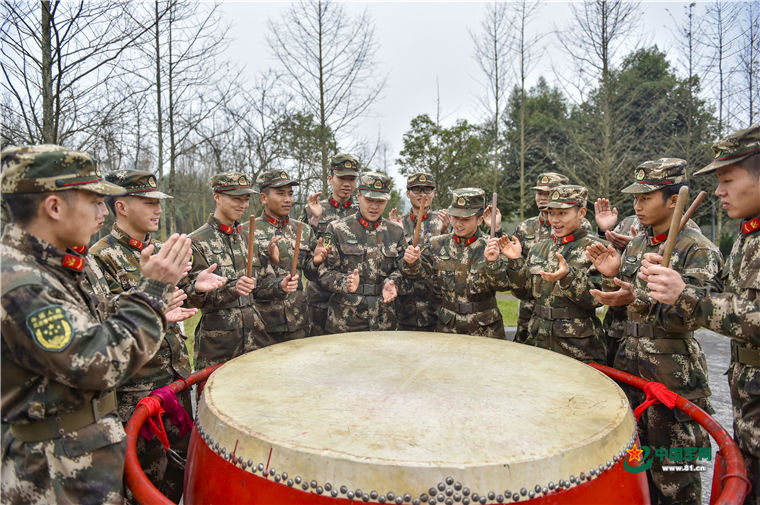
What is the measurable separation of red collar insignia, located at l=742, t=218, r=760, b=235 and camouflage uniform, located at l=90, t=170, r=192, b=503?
314 centimetres

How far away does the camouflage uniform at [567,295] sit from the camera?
3734 millimetres

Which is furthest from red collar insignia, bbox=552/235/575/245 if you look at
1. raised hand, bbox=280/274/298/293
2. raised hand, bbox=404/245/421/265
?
raised hand, bbox=280/274/298/293

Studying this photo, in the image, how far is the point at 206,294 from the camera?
12.3 ft

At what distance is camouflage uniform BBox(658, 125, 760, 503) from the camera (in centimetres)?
220

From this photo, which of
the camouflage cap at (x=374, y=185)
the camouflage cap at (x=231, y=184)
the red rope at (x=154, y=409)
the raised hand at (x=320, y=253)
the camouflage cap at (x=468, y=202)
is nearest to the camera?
the red rope at (x=154, y=409)

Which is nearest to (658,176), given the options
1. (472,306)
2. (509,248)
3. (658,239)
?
(658,239)

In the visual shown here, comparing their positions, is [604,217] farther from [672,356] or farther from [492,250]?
[672,356]

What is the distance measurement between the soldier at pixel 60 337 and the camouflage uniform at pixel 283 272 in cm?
243

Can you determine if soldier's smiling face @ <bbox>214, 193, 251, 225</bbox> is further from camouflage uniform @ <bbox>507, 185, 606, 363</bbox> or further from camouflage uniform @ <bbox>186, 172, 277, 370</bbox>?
camouflage uniform @ <bbox>507, 185, 606, 363</bbox>

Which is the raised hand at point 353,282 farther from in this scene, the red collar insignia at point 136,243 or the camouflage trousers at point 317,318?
the red collar insignia at point 136,243

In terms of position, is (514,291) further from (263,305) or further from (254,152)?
(254,152)

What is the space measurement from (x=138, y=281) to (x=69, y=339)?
157 cm

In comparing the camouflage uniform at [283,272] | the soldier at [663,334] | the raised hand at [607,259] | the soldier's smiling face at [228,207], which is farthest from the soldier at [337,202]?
the soldier at [663,334]

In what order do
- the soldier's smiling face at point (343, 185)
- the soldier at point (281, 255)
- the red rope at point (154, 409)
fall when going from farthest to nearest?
the soldier's smiling face at point (343, 185) → the soldier at point (281, 255) → the red rope at point (154, 409)
